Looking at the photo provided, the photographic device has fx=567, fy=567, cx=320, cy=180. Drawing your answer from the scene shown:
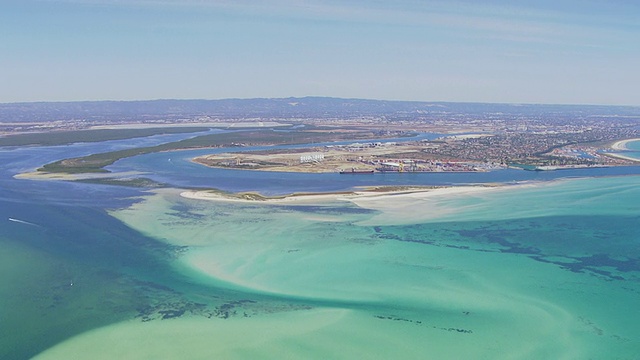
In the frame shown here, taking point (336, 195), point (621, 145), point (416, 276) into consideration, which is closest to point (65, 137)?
point (336, 195)

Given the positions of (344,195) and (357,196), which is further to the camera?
(344,195)

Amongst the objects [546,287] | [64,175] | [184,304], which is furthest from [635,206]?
[64,175]

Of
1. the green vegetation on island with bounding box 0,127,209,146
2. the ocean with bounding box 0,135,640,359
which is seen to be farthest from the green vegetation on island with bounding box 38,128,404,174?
the ocean with bounding box 0,135,640,359

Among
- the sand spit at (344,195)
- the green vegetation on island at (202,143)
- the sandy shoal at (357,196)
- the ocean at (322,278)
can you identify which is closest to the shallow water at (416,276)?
the ocean at (322,278)

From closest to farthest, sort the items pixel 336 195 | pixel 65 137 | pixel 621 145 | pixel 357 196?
pixel 357 196 → pixel 336 195 → pixel 621 145 → pixel 65 137

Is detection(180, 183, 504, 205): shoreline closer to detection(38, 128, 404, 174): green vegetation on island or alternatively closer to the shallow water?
the shallow water

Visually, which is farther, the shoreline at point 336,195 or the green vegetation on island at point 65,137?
the green vegetation on island at point 65,137

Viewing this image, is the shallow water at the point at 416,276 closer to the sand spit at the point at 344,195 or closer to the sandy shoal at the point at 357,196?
the sandy shoal at the point at 357,196

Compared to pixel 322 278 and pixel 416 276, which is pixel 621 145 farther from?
pixel 322 278
